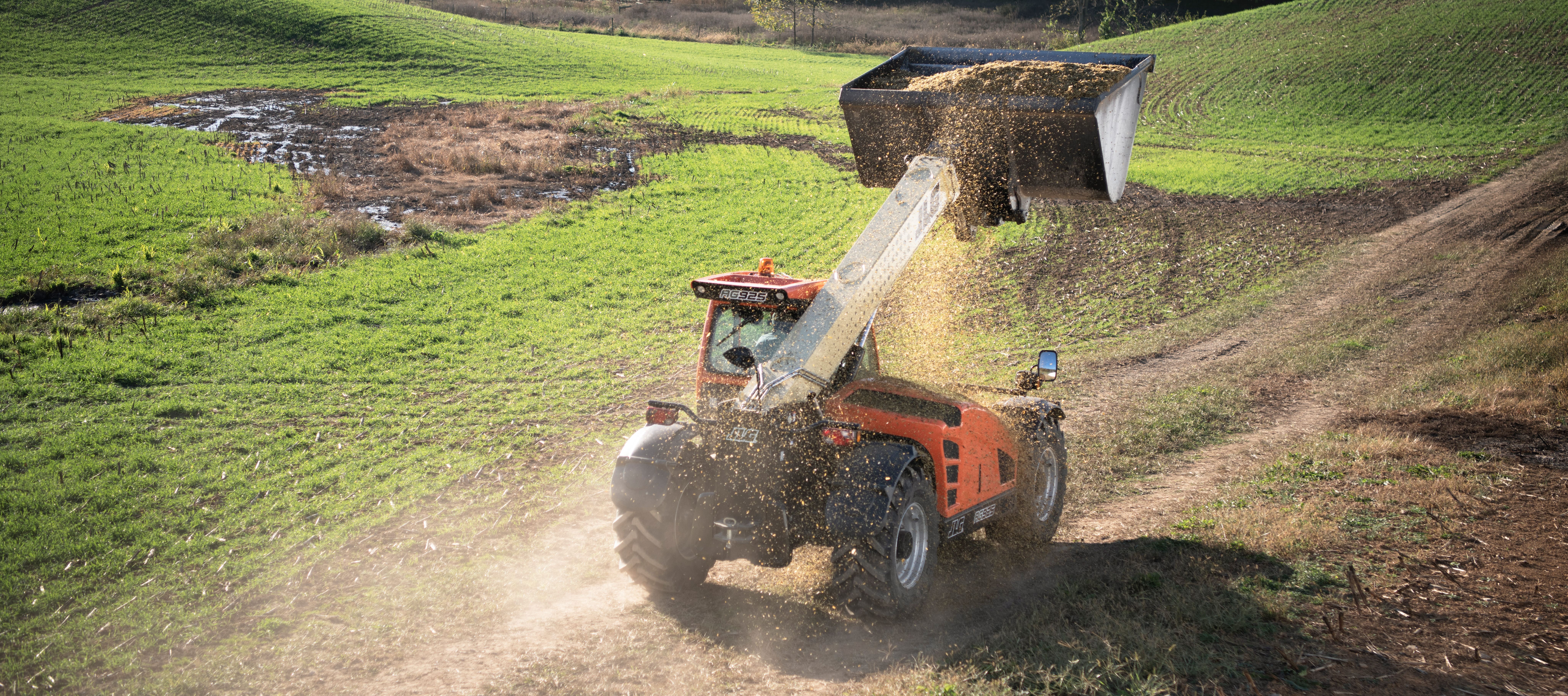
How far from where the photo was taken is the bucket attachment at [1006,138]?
310 inches

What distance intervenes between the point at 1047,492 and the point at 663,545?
3.95 m

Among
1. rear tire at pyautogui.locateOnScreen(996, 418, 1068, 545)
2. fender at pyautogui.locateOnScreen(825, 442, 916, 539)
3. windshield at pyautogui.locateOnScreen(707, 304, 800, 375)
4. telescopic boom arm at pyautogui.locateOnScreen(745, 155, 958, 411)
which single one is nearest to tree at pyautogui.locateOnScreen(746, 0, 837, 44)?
rear tire at pyautogui.locateOnScreen(996, 418, 1068, 545)

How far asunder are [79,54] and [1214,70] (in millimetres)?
54354

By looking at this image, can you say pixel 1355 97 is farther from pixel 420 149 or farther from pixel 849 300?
pixel 849 300

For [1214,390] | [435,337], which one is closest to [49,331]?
[435,337]

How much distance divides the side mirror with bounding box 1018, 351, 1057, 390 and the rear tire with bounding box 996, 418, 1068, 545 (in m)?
0.36

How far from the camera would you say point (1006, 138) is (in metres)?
8.03

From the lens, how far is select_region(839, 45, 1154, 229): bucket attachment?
7.88 m

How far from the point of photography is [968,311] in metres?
17.7

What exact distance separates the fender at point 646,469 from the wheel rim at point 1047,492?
357 cm

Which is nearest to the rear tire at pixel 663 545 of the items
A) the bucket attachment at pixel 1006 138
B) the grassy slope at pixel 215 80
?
the bucket attachment at pixel 1006 138

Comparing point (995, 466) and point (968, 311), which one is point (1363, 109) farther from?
point (995, 466)

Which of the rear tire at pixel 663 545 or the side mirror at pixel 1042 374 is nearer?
the rear tire at pixel 663 545

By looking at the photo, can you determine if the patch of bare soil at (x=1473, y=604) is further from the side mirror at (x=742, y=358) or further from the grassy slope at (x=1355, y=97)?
the grassy slope at (x=1355, y=97)
